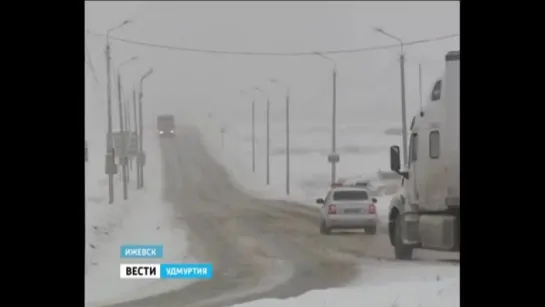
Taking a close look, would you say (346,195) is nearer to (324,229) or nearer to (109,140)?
(324,229)

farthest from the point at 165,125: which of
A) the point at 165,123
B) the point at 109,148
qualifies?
the point at 109,148

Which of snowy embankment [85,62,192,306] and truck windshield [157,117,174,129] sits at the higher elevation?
truck windshield [157,117,174,129]

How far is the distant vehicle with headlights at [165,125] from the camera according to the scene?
24.6 feet

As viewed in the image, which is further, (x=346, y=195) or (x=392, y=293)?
(x=346, y=195)

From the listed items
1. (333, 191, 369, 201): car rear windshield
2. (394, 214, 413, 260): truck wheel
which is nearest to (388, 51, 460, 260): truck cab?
(394, 214, 413, 260): truck wheel

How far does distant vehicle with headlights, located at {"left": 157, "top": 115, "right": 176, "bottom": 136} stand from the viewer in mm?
7484

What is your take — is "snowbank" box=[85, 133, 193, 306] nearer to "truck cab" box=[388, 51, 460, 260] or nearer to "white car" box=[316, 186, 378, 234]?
"white car" box=[316, 186, 378, 234]

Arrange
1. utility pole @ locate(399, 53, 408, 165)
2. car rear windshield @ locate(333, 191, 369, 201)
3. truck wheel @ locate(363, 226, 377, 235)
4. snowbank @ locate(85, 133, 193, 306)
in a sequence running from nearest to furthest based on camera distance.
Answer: snowbank @ locate(85, 133, 193, 306) < utility pole @ locate(399, 53, 408, 165) < car rear windshield @ locate(333, 191, 369, 201) < truck wheel @ locate(363, 226, 377, 235)

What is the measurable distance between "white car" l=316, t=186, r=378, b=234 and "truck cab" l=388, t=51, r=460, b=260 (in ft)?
0.55

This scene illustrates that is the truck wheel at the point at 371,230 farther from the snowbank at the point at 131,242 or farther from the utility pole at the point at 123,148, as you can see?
the utility pole at the point at 123,148

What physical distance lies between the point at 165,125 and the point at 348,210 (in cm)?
147

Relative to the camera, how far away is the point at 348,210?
300 inches
